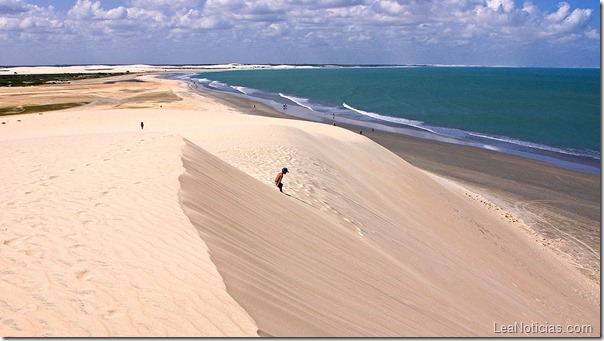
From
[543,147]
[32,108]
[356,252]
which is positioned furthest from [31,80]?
[356,252]

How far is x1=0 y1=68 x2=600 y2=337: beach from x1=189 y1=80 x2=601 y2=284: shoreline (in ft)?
0.57

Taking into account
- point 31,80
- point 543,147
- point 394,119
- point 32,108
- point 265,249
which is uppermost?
point 31,80

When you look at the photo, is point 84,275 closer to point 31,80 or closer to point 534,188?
point 534,188

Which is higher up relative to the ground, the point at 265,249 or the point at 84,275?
the point at 84,275

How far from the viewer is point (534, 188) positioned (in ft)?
74.2

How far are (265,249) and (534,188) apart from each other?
66.8 feet

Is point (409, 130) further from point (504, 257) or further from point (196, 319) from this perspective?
point (196, 319)

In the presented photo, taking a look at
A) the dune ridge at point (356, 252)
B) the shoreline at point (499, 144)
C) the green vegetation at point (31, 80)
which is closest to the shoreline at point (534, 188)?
the shoreline at point (499, 144)

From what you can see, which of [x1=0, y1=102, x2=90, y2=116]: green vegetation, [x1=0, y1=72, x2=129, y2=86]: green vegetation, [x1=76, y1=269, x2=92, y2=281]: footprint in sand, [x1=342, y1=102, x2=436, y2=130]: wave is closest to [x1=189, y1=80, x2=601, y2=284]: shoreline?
[x1=342, y1=102, x2=436, y2=130]: wave

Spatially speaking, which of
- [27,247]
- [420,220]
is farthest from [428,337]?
[420,220]

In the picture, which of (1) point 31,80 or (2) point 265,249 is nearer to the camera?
(2) point 265,249

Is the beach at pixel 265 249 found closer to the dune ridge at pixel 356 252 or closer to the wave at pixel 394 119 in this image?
the dune ridge at pixel 356 252

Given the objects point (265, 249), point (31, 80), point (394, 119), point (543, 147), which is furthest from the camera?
point (31, 80)

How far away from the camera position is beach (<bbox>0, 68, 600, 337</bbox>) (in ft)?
13.3
